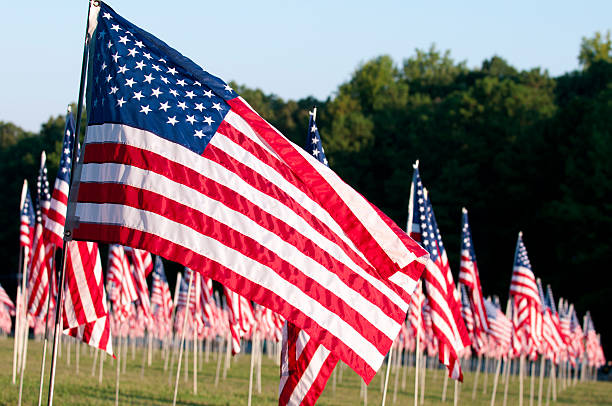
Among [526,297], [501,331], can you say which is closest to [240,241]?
[526,297]

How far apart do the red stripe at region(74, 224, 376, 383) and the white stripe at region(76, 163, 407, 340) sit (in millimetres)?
322

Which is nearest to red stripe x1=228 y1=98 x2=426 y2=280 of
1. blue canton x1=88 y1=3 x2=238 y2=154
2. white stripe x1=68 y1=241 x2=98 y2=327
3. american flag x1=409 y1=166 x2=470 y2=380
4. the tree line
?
blue canton x1=88 y1=3 x2=238 y2=154

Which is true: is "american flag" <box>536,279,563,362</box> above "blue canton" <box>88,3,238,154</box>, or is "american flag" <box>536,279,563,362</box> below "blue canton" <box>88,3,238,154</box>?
below

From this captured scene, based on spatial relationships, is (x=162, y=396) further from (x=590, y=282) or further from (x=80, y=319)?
(x=590, y=282)

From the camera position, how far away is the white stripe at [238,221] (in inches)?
289

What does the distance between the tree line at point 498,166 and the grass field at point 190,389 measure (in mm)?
21346

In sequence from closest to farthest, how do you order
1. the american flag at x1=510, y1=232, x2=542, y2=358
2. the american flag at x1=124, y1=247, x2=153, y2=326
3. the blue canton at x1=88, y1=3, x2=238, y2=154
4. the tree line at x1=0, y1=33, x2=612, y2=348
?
the blue canton at x1=88, y1=3, x2=238, y2=154 → the american flag at x1=510, y1=232, x2=542, y2=358 → the american flag at x1=124, y1=247, x2=153, y2=326 → the tree line at x1=0, y1=33, x2=612, y2=348

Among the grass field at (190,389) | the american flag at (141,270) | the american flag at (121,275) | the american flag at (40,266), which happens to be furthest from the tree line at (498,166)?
the american flag at (40,266)

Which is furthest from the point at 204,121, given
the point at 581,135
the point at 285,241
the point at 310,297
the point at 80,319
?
the point at 581,135

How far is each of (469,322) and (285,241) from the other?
2601cm

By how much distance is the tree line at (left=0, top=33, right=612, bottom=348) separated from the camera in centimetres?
6184

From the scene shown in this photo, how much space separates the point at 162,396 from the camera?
23.3 m

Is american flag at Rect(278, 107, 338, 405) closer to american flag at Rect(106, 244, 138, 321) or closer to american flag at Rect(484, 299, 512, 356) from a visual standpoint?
american flag at Rect(106, 244, 138, 321)

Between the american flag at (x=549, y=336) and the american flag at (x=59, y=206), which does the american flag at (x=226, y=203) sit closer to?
the american flag at (x=59, y=206)
